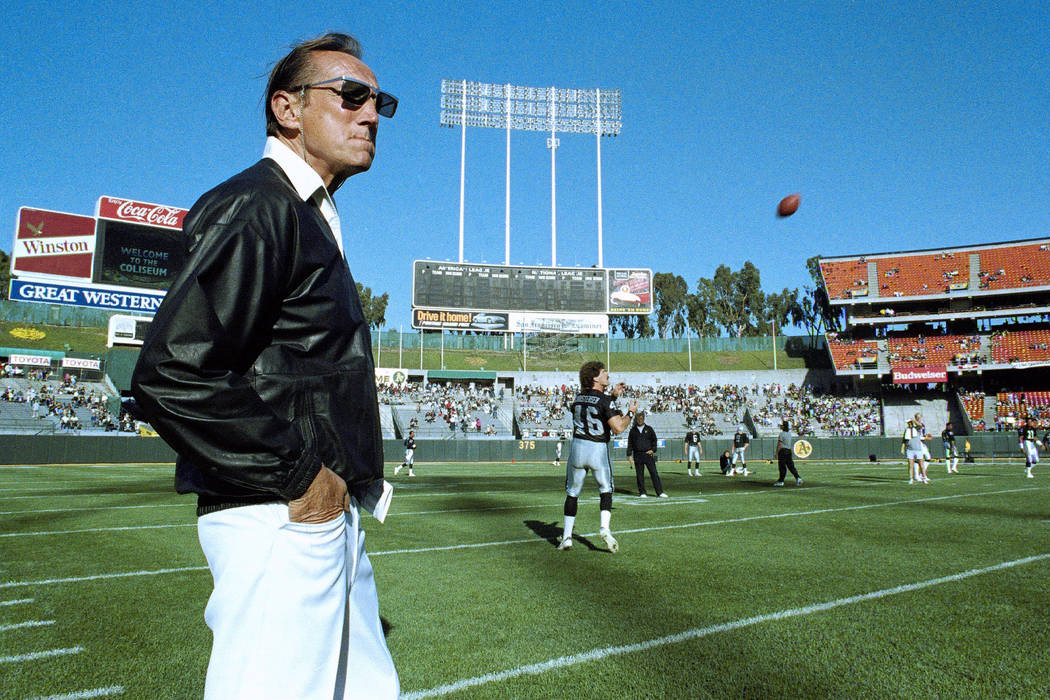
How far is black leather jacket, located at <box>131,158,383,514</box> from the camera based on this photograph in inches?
57.1

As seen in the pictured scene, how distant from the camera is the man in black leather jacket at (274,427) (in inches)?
57.6

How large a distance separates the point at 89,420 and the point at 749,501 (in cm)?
3737

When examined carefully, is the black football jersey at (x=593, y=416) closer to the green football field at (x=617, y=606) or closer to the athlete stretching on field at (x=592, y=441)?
the athlete stretching on field at (x=592, y=441)

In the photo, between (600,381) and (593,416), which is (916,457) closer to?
(600,381)

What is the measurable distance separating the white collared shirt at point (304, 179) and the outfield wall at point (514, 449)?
31007 mm

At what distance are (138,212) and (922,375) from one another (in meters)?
52.4

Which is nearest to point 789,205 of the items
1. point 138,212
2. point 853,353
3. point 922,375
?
point 138,212

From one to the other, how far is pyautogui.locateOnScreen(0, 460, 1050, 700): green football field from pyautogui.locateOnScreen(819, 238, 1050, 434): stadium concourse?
4428 cm

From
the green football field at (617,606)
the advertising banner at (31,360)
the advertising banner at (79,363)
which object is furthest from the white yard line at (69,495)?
the advertising banner at (31,360)

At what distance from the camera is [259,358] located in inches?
64.4

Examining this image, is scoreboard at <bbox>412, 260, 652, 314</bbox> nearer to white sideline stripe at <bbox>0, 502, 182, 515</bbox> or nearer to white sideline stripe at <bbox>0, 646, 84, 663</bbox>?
white sideline stripe at <bbox>0, 502, 182, 515</bbox>

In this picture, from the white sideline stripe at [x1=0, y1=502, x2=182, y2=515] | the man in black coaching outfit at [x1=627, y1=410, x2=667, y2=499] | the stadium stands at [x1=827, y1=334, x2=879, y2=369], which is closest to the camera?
the white sideline stripe at [x1=0, y1=502, x2=182, y2=515]

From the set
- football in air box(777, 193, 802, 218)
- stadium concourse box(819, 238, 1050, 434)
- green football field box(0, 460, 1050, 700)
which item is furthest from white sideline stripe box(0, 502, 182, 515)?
stadium concourse box(819, 238, 1050, 434)

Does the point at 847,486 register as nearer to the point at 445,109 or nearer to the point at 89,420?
the point at 89,420
